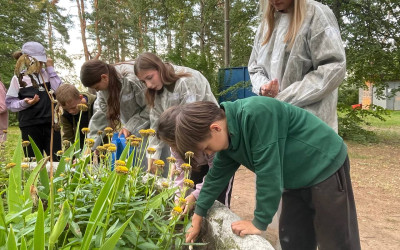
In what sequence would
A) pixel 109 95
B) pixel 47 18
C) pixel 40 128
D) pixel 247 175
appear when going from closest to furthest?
pixel 109 95 < pixel 40 128 < pixel 247 175 < pixel 47 18

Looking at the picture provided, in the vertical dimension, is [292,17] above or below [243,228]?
above

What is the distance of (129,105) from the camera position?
2822 mm

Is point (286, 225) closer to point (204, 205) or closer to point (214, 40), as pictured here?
point (204, 205)

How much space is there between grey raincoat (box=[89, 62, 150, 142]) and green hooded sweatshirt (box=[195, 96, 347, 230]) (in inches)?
57.1

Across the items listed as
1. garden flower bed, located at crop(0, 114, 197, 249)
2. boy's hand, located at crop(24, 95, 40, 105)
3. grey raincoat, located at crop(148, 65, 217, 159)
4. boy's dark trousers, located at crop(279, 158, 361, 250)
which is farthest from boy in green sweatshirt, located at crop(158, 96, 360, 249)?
boy's hand, located at crop(24, 95, 40, 105)

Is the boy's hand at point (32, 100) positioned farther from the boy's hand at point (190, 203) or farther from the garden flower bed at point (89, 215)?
the boy's hand at point (190, 203)

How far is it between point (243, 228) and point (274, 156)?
10.8 inches

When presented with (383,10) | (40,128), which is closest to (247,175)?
(40,128)

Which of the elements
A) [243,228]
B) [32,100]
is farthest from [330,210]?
[32,100]

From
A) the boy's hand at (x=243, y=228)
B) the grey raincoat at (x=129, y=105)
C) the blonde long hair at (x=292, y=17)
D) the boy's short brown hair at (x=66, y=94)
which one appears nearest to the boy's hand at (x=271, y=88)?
the blonde long hair at (x=292, y=17)

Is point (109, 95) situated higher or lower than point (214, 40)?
lower

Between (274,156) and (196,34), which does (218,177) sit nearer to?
(274,156)

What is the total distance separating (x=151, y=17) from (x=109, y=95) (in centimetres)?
1741

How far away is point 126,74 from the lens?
2.78 m
